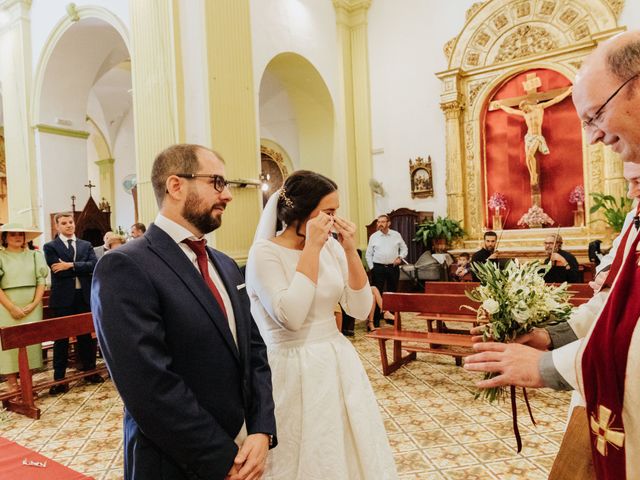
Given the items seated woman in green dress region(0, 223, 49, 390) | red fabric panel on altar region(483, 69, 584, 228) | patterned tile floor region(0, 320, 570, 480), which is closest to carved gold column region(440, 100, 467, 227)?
red fabric panel on altar region(483, 69, 584, 228)

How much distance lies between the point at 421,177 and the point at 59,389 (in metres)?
7.45

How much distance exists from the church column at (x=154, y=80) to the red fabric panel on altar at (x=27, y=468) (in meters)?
5.41

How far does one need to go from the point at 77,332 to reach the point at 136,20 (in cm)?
480

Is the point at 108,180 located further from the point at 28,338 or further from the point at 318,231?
the point at 318,231

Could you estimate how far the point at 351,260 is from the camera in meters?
2.17

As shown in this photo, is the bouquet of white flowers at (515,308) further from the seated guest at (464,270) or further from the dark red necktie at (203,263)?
the seated guest at (464,270)

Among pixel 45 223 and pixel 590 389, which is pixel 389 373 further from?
pixel 45 223

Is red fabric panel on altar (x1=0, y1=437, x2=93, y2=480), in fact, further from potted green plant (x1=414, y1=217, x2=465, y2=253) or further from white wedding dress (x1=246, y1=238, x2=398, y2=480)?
potted green plant (x1=414, y1=217, x2=465, y2=253)

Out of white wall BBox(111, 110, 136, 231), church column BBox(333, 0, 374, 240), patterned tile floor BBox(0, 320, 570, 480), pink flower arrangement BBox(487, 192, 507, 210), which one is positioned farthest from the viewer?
white wall BBox(111, 110, 136, 231)

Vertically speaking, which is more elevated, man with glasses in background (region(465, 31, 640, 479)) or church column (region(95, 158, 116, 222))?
church column (region(95, 158, 116, 222))

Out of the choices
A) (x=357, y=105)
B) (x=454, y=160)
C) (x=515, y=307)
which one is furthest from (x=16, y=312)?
(x=357, y=105)

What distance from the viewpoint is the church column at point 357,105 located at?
10.3m

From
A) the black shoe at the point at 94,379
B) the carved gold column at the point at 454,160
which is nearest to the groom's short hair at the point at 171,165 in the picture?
the black shoe at the point at 94,379

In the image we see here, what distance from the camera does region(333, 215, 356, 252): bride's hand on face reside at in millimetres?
2049
